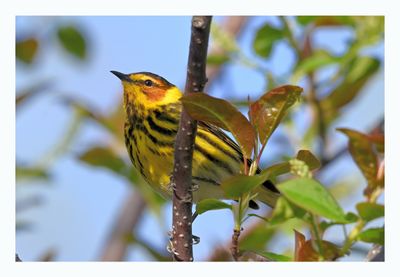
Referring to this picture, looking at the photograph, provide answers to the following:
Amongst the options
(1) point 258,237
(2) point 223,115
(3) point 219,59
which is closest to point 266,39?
(3) point 219,59

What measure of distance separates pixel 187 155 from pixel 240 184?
252mm

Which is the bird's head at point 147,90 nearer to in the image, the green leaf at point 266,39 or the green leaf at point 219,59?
the green leaf at point 219,59

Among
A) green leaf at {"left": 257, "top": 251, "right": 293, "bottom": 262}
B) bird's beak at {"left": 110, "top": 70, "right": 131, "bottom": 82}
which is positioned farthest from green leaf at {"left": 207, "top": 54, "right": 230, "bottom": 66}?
green leaf at {"left": 257, "top": 251, "right": 293, "bottom": 262}

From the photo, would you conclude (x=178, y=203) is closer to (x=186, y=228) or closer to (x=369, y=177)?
(x=186, y=228)

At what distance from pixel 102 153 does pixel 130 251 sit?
56 cm

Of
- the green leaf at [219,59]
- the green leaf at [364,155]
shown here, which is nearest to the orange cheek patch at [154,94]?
the green leaf at [219,59]

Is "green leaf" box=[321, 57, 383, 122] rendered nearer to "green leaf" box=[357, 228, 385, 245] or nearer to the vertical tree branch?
the vertical tree branch

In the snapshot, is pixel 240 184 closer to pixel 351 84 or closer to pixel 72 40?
pixel 351 84

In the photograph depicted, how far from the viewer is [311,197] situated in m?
1.28

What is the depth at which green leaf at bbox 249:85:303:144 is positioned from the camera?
151 cm

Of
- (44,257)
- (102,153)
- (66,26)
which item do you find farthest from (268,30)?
(44,257)

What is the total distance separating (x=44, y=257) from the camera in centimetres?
187

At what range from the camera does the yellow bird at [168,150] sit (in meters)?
2.56

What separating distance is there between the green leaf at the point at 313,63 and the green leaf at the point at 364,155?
3.58 feet
